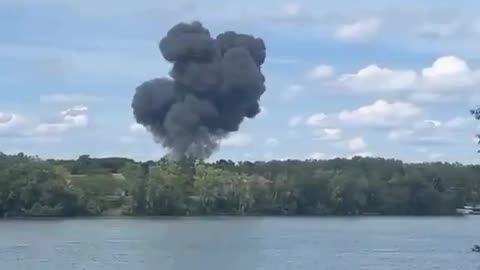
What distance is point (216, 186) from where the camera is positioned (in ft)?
328

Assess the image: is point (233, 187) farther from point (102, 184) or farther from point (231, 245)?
point (231, 245)

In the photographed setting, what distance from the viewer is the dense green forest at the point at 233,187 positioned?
313ft

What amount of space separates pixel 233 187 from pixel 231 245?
133 feet

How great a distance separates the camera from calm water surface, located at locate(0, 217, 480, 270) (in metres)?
46.2

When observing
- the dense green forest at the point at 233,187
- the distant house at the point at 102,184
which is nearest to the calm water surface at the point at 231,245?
the dense green forest at the point at 233,187

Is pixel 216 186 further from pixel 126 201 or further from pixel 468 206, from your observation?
pixel 468 206

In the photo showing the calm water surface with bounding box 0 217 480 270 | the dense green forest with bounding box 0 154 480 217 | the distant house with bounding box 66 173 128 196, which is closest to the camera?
the calm water surface with bounding box 0 217 480 270

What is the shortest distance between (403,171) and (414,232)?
106ft

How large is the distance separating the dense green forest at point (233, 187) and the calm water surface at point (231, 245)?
4.72 metres

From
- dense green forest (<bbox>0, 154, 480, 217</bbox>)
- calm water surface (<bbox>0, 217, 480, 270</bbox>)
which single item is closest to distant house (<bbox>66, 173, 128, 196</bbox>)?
dense green forest (<bbox>0, 154, 480, 217</bbox>)

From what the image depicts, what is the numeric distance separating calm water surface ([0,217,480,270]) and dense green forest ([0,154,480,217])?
4.72 metres

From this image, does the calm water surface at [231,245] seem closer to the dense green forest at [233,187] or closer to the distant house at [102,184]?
the dense green forest at [233,187]

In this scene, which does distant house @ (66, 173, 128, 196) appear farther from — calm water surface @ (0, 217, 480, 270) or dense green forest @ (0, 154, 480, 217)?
calm water surface @ (0, 217, 480, 270)

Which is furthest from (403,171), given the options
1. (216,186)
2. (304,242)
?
(304,242)
